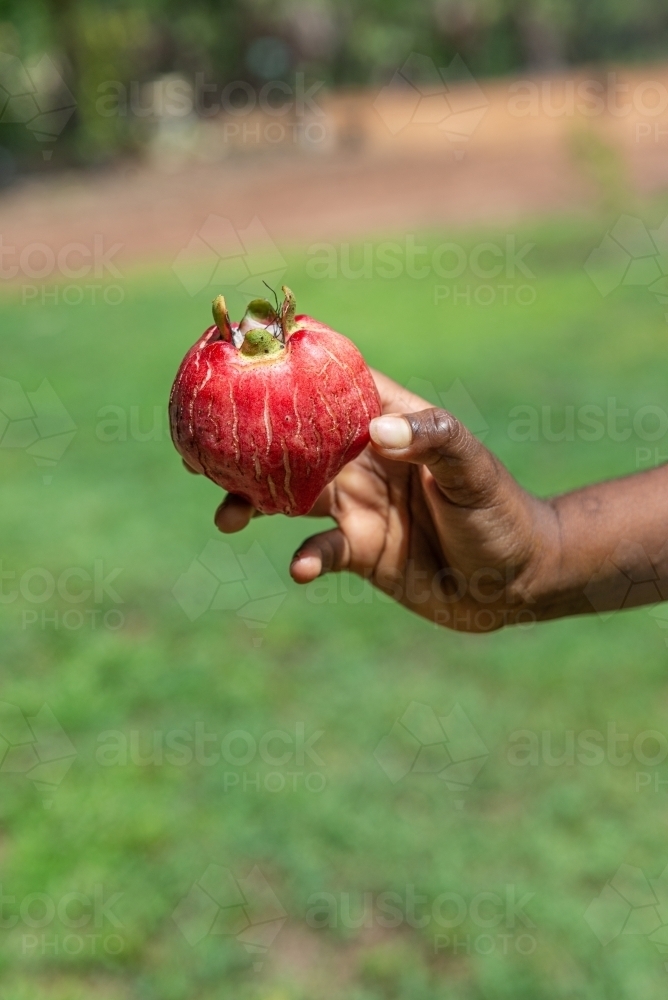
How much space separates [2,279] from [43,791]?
8.32 metres

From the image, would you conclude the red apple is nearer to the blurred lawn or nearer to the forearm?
the forearm

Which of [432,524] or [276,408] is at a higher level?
[276,408]

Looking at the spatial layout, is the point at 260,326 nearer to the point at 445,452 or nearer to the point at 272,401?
the point at 272,401

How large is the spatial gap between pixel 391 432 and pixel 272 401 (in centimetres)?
19

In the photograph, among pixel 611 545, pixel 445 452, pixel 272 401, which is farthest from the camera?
pixel 611 545

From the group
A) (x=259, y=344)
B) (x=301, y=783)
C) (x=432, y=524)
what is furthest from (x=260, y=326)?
(x=301, y=783)

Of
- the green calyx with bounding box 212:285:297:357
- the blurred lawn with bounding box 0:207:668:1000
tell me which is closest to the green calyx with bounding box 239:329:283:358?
the green calyx with bounding box 212:285:297:357

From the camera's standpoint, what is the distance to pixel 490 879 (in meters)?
2.96

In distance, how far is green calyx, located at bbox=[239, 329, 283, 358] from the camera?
167 cm

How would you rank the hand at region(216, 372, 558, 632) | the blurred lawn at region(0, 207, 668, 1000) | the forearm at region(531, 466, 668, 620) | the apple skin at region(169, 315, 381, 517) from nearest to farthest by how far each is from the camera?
the apple skin at region(169, 315, 381, 517), the hand at region(216, 372, 558, 632), the forearm at region(531, 466, 668, 620), the blurred lawn at region(0, 207, 668, 1000)

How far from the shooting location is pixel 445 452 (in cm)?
179

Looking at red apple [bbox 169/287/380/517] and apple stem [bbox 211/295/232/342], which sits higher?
apple stem [bbox 211/295/232/342]

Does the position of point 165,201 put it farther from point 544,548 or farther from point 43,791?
point 544,548

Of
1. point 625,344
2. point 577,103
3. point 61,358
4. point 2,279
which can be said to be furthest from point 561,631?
point 577,103
